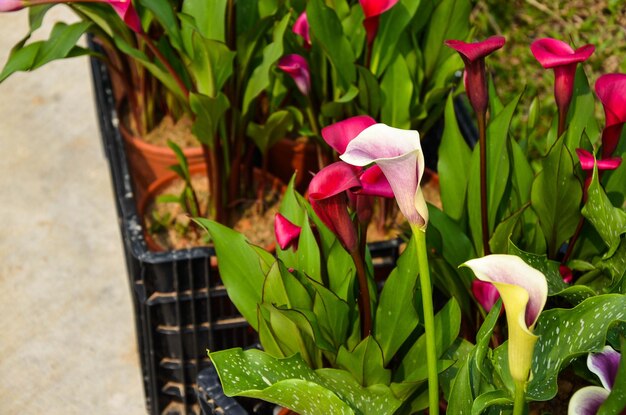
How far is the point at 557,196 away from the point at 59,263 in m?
1.32

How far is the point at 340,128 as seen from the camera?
0.97 m

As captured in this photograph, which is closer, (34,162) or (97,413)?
(97,413)

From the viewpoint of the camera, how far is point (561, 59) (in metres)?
1.08

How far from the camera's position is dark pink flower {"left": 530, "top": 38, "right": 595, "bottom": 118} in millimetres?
1078

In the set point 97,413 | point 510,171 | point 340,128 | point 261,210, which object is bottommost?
point 97,413

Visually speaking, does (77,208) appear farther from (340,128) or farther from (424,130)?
(340,128)

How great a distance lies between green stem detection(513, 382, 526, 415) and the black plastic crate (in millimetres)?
586

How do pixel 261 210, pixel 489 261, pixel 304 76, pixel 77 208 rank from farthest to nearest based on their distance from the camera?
pixel 77 208 < pixel 261 210 < pixel 304 76 < pixel 489 261

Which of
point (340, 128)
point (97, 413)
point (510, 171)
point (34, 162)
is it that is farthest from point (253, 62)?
point (34, 162)

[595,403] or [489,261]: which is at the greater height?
[489,261]

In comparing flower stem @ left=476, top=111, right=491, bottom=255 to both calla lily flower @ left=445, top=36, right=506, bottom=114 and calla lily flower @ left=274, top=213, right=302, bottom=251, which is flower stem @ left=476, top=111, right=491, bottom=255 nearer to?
calla lily flower @ left=445, top=36, right=506, bottom=114

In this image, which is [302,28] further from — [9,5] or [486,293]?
[486,293]

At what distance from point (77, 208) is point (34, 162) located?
24 cm

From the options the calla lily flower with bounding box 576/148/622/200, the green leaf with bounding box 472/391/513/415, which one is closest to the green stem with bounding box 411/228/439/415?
the green leaf with bounding box 472/391/513/415
